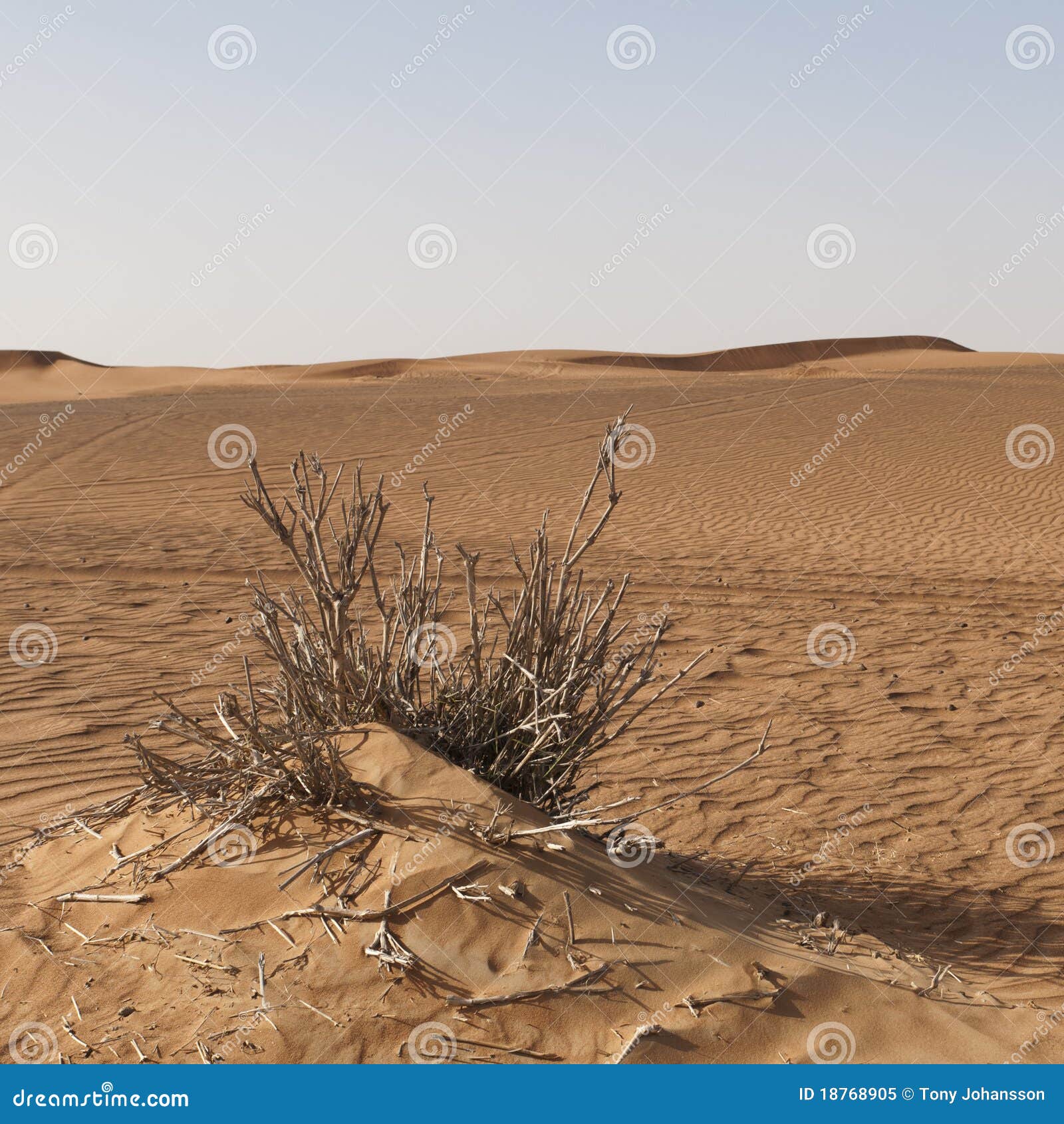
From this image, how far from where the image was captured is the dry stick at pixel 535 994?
263 centimetres

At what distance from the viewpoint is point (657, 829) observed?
14.3 feet

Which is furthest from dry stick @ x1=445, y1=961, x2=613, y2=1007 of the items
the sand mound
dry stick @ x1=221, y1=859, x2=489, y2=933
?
dry stick @ x1=221, y1=859, x2=489, y2=933

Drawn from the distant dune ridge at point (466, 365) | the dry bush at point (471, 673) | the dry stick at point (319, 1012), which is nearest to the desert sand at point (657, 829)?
the dry stick at point (319, 1012)

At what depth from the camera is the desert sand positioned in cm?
269

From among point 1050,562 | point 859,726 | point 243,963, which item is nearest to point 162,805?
point 243,963

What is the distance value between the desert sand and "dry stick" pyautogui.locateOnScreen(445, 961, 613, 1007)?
0.01 metres

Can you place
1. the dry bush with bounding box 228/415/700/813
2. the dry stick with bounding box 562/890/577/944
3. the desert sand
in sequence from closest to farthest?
1. the desert sand
2. the dry stick with bounding box 562/890/577/944
3. the dry bush with bounding box 228/415/700/813

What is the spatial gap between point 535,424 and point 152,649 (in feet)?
46.9

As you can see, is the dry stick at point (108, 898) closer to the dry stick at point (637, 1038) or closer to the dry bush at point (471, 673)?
the dry bush at point (471, 673)

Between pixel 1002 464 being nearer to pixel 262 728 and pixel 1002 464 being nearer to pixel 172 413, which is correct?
pixel 262 728

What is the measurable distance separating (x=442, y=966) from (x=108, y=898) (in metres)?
1.08

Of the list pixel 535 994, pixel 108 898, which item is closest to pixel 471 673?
pixel 535 994

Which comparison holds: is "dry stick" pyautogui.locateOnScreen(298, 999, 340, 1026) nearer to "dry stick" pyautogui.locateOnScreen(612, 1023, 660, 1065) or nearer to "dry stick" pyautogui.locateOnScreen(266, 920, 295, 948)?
"dry stick" pyautogui.locateOnScreen(266, 920, 295, 948)

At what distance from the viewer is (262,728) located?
353 centimetres
